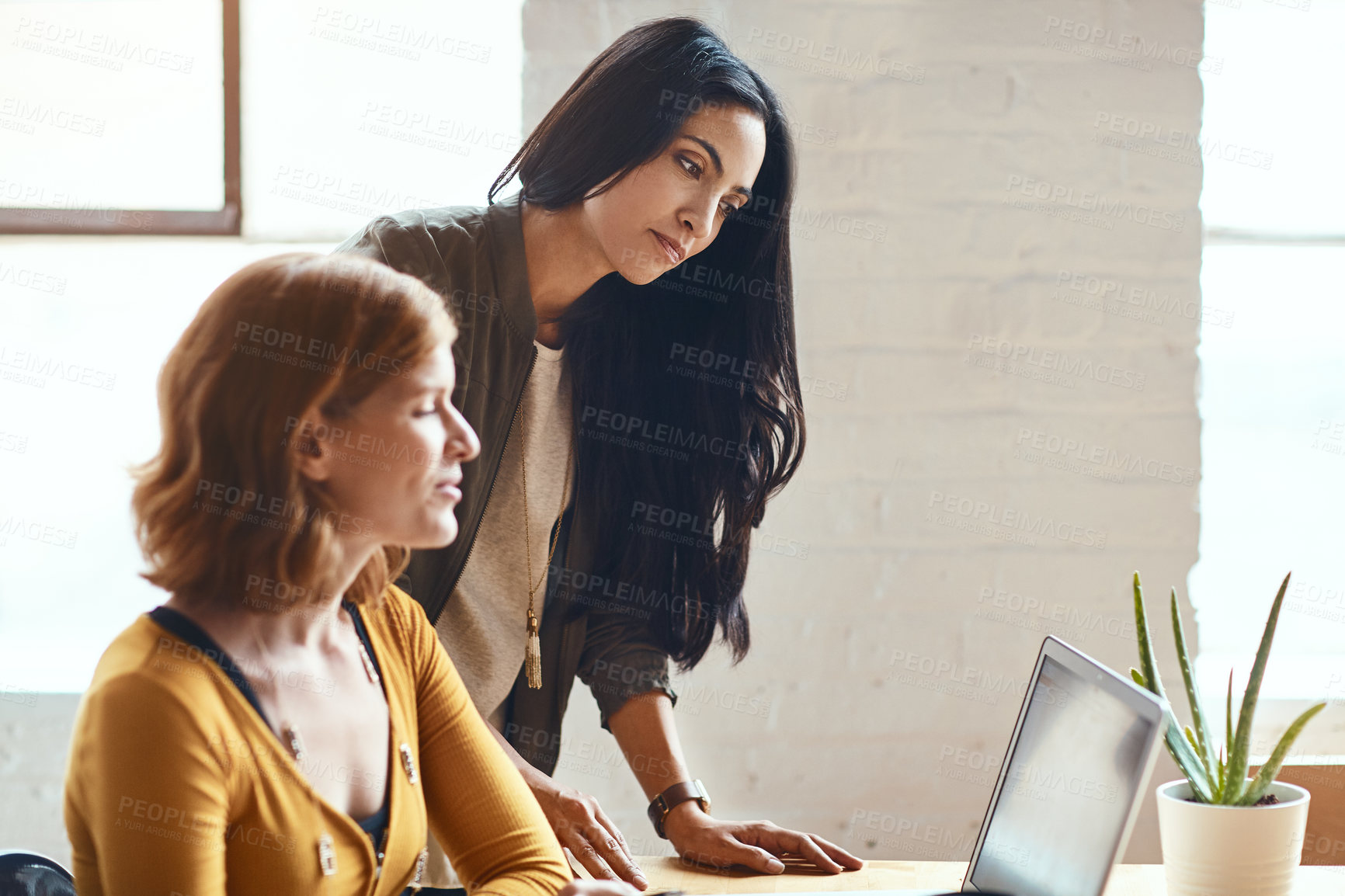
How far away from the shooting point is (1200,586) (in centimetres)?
195

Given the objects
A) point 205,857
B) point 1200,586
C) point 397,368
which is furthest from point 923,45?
point 205,857

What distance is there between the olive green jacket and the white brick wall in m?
0.42

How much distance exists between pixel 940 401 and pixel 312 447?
1156mm

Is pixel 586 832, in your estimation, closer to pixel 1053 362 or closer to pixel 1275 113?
pixel 1053 362

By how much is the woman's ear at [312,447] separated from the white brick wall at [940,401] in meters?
0.99

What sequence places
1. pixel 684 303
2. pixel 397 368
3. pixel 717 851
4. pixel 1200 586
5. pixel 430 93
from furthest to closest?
pixel 1200 586 < pixel 430 93 < pixel 684 303 < pixel 717 851 < pixel 397 368

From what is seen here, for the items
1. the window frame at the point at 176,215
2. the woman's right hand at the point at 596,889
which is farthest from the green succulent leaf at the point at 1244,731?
the window frame at the point at 176,215

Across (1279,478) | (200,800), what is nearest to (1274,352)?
(1279,478)

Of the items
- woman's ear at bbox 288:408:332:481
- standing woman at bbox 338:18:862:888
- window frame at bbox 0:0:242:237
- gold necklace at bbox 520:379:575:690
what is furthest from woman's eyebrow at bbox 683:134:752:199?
window frame at bbox 0:0:242:237

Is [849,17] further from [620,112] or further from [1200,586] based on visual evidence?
[1200,586]

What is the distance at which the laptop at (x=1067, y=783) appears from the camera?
0.77 meters

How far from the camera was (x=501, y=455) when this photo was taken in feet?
4.20

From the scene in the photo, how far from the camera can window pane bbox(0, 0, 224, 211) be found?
1.79 metres

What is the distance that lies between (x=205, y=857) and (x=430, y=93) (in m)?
1.39
